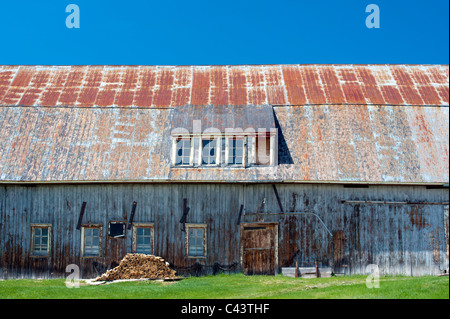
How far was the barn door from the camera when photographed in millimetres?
20156

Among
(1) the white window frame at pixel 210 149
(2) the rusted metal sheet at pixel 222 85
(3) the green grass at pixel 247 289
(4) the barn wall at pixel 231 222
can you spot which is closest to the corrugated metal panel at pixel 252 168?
(1) the white window frame at pixel 210 149

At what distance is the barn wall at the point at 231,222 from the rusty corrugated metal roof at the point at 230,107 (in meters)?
0.64

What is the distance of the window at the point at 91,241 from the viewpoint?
2055 centimetres

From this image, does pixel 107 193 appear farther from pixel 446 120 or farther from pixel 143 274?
pixel 446 120

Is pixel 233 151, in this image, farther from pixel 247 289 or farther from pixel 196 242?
pixel 247 289

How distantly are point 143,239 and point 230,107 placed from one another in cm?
653

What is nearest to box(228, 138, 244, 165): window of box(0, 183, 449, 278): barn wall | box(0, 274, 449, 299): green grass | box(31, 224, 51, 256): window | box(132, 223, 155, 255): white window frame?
box(0, 183, 449, 278): barn wall

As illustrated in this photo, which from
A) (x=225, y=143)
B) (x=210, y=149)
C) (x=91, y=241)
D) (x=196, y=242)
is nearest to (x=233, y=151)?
(x=225, y=143)

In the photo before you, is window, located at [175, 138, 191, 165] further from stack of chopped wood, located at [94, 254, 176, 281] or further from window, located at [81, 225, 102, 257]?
window, located at [81, 225, 102, 257]

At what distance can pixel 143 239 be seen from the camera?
67.2 ft

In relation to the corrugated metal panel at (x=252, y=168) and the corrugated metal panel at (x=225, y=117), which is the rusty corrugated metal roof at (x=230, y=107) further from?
the corrugated metal panel at (x=225, y=117)

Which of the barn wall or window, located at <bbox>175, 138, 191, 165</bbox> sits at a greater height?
window, located at <bbox>175, 138, 191, 165</bbox>

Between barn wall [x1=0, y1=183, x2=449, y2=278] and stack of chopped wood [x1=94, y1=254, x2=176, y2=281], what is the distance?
79cm

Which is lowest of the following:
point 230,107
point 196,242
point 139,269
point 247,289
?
point 247,289
